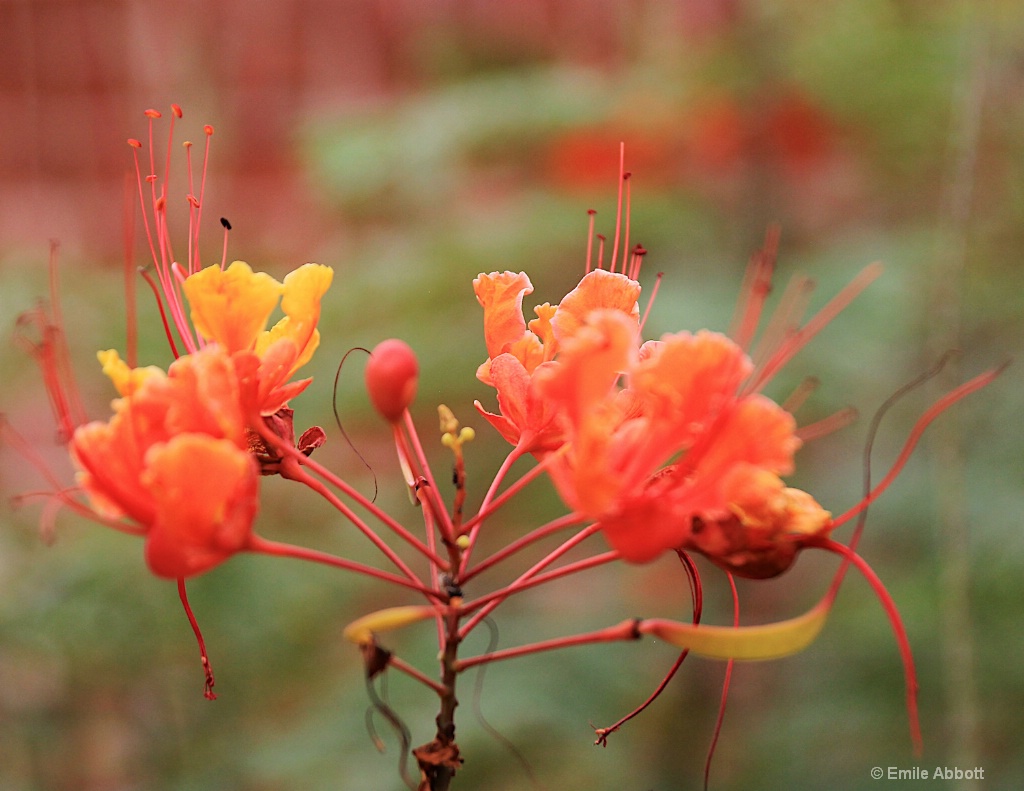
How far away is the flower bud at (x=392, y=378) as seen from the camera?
0.64m

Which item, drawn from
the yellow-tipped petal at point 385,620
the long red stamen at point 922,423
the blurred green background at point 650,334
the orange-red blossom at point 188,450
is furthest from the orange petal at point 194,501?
the blurred green background at point 650,334

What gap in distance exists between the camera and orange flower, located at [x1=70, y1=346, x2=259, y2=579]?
0.64 metres

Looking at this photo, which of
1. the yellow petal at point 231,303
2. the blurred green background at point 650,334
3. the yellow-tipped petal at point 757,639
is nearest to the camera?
the yellow-tipped petal at point 757,639

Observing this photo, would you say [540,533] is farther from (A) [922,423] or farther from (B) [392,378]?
(A) [922,423]

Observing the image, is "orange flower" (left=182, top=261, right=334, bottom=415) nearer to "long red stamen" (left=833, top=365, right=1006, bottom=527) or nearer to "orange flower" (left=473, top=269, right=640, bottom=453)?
"orange flower" (left=473, top=269, right=640, bottom=453)

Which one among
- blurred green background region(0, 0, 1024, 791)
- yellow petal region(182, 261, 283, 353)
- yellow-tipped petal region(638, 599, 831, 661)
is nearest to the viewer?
yellow-tipped petal region(638, 599, 831, 661)

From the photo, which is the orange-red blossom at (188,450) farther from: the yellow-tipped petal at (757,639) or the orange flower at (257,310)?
the yellow-tipped petal at (757,639)

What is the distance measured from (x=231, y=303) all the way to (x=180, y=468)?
18 centimetres

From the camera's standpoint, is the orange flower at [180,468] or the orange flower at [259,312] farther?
the orange flower at [259,312]

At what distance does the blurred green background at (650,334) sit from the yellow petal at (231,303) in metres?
1.15

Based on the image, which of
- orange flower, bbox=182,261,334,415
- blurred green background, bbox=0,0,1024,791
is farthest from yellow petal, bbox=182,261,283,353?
blurred green background, bbox=0,0,1024,791

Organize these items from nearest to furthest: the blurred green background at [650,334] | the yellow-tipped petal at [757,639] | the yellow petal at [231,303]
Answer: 1. the yellow-tipped petal at [757,639]
2. the yellow petal at [231,303]
3. the blurred green background at [650,334]

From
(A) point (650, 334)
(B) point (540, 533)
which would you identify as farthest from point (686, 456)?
(A) point (650, 334)

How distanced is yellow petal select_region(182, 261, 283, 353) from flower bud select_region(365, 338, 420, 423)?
168 mm
